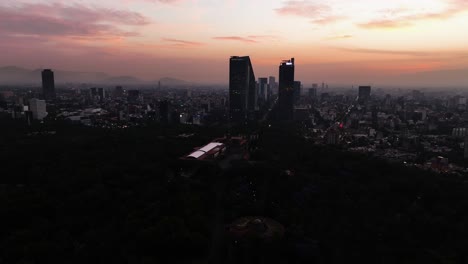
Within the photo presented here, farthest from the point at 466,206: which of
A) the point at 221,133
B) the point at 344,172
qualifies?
the point at 221,133

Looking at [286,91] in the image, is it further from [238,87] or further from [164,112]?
[164,112]

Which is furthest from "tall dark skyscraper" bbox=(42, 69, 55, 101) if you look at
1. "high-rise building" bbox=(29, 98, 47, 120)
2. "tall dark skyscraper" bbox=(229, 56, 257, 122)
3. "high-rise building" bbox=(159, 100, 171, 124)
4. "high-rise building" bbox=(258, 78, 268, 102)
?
"tall dark skyscraper" bbox=(229, 56, 257, 122)

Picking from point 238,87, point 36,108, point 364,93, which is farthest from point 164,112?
point 364,93

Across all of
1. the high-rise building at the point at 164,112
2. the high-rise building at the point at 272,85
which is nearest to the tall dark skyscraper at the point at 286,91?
the high-rise building at the point at 164,112

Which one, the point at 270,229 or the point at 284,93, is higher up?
the point at 284,93

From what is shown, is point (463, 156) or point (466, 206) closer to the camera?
point (466, 206)

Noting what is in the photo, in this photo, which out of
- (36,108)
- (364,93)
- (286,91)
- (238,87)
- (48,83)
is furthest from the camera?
(364,93)

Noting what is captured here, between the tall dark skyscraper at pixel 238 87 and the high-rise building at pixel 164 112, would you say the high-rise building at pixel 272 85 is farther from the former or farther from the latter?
the high-rise building at pixel 164 112

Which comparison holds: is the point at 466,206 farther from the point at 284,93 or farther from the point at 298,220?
the point at 284,93
